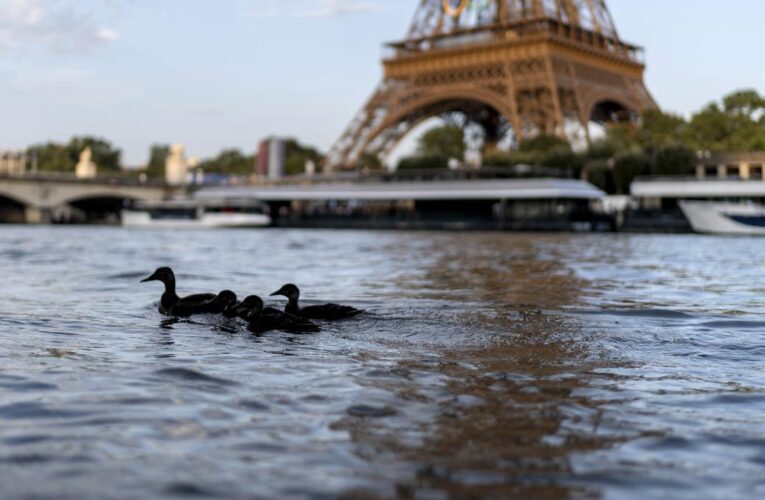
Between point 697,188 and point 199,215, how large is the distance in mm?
38246

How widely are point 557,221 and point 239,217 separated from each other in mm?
25252

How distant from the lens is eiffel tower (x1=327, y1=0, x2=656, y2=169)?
6450 centimetres

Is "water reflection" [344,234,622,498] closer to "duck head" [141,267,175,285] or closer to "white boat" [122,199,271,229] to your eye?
"duck head" [141,267,175,285]

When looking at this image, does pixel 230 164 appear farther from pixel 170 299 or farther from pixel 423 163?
pixel 170 299

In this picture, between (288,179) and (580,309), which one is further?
(288,179)

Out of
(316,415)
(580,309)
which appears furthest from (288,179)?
(316,415)

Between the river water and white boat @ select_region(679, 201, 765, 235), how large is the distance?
40.6 m

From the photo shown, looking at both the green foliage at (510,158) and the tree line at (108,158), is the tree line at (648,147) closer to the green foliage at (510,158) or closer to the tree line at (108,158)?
the green foliage at (510,158)

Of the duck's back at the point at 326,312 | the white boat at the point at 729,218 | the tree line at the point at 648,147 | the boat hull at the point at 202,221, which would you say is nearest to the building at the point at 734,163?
the tree line at the point at 648,147

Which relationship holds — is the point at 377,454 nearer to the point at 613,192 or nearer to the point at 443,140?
the point at 613,192

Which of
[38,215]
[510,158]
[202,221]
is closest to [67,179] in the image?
[38,215]

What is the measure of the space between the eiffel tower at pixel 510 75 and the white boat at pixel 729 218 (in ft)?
51.4

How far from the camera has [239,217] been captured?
67.1 metres

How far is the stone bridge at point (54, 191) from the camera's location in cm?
8025
